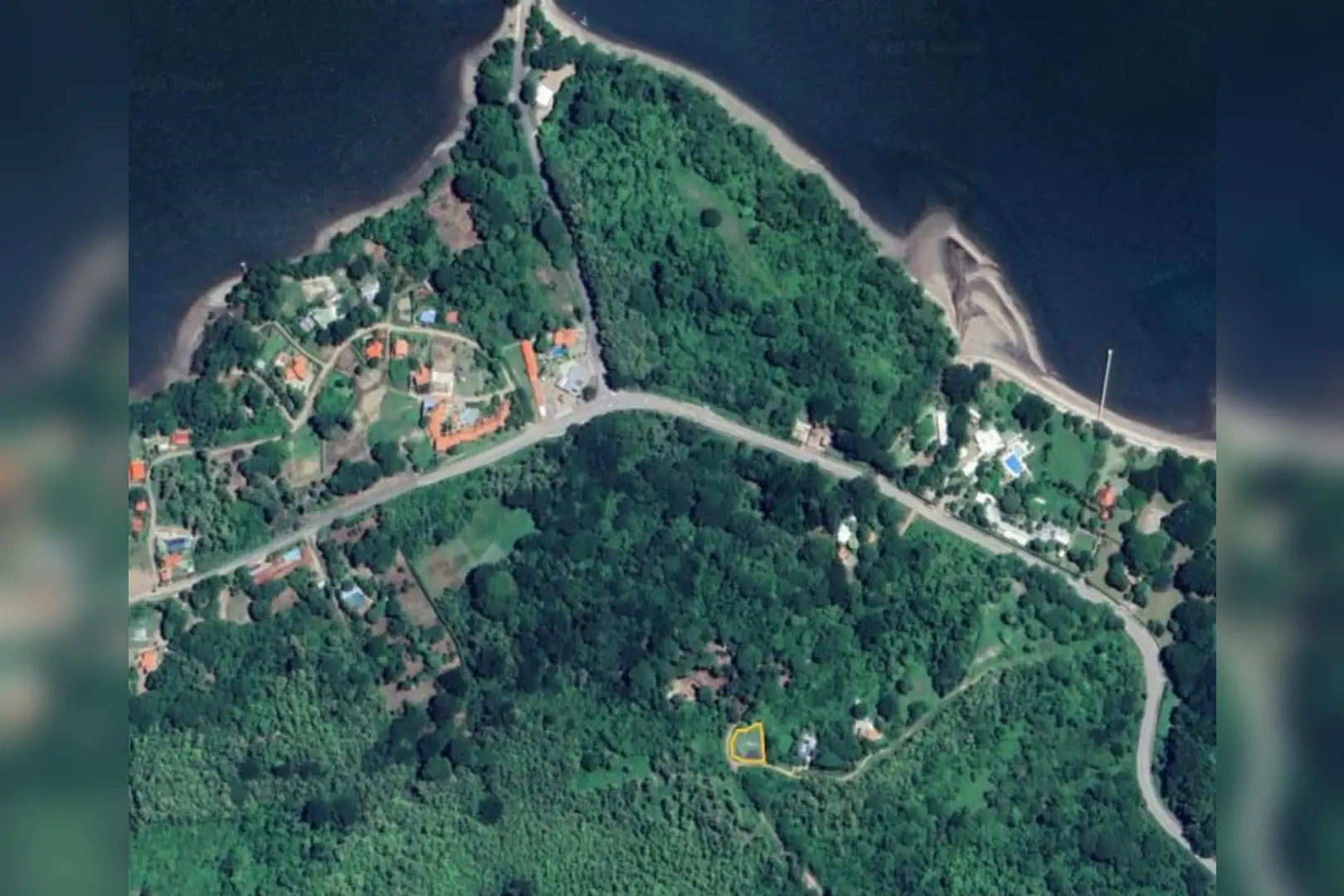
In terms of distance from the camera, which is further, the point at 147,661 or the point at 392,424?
the point at 392,424

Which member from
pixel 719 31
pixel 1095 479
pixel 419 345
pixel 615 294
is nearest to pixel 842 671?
pixel 1095 479

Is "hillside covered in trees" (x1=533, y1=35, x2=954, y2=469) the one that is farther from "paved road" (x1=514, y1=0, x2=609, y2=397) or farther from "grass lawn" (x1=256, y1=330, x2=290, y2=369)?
"grass lawn" (x1=256, y1=330, x2=290, y2=369)

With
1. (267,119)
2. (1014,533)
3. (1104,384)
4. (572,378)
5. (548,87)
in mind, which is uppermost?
(548,87)

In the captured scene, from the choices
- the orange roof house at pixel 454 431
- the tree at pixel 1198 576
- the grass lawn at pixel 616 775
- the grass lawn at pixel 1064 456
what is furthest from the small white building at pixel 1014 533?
the orange roof house at pixel 454 431

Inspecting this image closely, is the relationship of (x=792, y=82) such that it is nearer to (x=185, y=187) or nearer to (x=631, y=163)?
(x=631, y=163)

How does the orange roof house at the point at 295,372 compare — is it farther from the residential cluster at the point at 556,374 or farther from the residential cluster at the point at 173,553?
the residential cluster at the point at 556,374

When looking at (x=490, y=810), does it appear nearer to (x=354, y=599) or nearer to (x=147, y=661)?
(x=354, y=599)


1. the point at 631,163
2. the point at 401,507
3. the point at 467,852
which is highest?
the point at 631,163

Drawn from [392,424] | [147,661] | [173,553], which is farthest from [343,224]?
[147,661]
